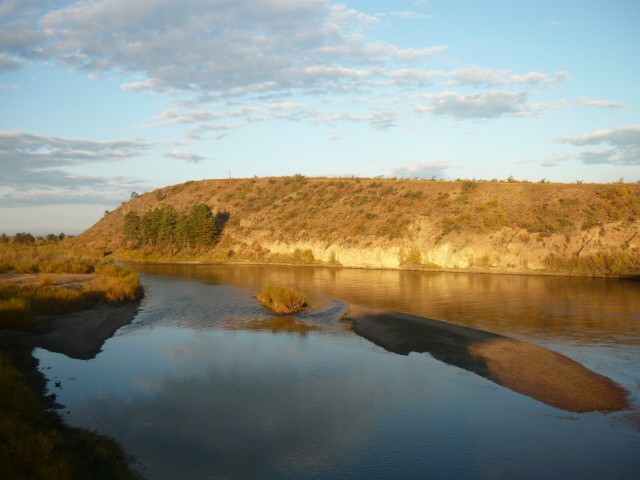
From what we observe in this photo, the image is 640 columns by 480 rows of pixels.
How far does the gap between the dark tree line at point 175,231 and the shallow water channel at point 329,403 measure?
43.8 meters

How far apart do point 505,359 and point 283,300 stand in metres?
14.2

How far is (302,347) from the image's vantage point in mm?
21141

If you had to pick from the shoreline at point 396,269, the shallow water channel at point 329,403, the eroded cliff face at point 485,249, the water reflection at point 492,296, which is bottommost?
the shallow water channel at point 329,403

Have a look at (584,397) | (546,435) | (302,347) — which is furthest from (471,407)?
(302,347)

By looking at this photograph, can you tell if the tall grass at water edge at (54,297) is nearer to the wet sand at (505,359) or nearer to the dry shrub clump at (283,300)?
the dry shrub clump at (283,300)

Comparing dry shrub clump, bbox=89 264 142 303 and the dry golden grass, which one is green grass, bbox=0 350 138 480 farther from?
dry shrub clump, bbox=89 264 142 303

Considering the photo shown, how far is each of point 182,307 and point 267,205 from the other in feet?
169

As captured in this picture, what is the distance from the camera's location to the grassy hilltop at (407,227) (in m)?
48.3

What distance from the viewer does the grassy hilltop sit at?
48.3 meters

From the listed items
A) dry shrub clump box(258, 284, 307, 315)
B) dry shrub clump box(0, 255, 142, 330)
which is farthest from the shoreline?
dry shrub clump box(0, 255, 142, 330)

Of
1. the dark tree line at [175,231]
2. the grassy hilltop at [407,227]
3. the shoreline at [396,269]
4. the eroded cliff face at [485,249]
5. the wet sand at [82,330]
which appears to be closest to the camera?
the wet sand at [82,330]

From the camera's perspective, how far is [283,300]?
29.4 m

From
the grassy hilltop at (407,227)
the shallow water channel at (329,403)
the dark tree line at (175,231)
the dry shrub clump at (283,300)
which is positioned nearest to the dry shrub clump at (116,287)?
the shallow water channel at (329,403)

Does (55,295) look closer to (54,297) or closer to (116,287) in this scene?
(54,297)
